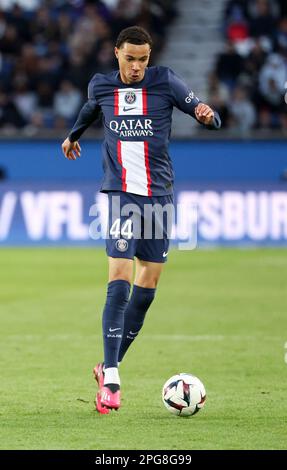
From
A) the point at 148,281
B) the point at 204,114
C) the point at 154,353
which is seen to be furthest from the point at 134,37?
the point at 154,353

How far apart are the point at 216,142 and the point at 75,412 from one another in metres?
12.5

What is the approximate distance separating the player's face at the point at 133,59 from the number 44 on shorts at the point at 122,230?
0.90 metres

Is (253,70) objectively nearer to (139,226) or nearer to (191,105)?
(191,105)

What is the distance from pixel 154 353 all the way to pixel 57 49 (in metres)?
13.6

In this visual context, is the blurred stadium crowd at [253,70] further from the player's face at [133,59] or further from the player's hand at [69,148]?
the player's face at [133,59]

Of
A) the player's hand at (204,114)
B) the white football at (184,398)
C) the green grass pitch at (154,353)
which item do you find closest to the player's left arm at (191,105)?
the player's hand at (204,114)

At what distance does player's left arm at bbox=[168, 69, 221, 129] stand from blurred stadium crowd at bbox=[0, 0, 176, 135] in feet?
42.7

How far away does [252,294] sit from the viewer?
1360cm

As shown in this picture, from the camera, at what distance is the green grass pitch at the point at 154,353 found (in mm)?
6523

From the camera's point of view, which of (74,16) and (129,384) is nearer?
(129,384)

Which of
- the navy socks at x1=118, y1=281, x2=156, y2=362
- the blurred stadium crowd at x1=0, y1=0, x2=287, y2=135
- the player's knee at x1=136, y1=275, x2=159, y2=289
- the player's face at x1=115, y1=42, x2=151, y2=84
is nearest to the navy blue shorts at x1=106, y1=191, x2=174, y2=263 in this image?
the player's knee at x1=136, y1=275, x2=159, y2=289
